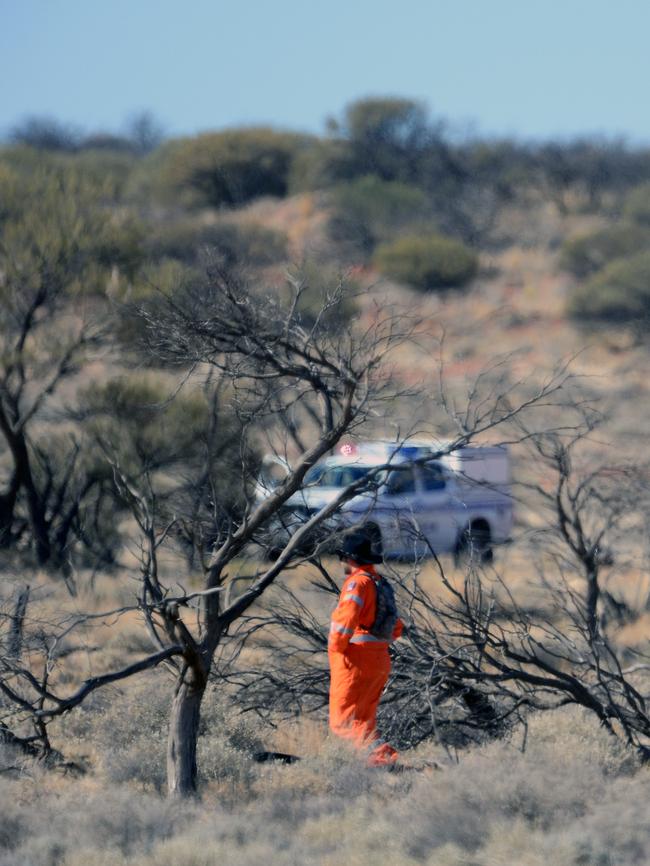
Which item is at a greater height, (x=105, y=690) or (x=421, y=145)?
(x=421, y=145)

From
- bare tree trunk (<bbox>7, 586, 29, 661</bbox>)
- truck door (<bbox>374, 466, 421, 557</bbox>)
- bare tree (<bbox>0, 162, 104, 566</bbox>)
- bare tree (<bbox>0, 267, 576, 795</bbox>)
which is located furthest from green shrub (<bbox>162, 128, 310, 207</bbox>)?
bare tree (<bbox>0, 267, 576, 795</bbox>)

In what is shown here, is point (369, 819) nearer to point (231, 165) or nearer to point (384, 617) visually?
point (384, 617)

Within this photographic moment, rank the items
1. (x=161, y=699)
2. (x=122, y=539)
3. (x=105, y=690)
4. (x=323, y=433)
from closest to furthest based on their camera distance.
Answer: (x=323, y=433)
(x=161, y=699)
(x=105, y=690)
(x=122, y=539)

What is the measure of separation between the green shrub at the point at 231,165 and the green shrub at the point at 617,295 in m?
17.0

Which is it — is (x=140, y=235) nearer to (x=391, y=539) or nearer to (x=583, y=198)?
(x=391, y=539)

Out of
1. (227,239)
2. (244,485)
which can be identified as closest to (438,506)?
(244,485)

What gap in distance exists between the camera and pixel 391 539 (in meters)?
8.77

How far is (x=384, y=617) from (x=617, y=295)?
29.6m

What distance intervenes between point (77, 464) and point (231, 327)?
10.9m

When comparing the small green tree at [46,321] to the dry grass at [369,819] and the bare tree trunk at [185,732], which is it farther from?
the dry grass at [369,819]

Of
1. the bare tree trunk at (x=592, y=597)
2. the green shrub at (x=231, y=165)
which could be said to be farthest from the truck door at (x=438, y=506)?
the green shrub at (x=231, y=165)

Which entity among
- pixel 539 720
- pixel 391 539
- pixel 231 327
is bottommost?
pixel 539 720

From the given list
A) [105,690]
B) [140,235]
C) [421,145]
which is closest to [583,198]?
[421,145]

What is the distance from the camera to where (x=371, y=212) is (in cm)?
4488
